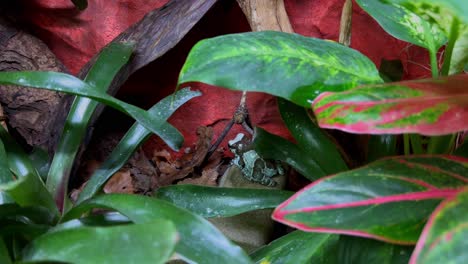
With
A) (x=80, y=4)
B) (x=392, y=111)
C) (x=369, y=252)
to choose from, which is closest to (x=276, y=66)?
(x=392, y=111)

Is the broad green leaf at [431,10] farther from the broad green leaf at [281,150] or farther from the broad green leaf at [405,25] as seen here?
the broad green leaf at [281,150]

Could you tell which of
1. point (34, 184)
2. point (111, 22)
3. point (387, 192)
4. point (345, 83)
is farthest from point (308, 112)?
point (111, 22)

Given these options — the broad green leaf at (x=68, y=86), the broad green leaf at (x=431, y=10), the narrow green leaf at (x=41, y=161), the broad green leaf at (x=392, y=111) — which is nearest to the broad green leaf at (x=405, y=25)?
the broad green leaf at (x=431, y=10)

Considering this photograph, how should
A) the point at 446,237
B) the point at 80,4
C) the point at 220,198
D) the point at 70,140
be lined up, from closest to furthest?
the point at 446,237 < the point at 220,198 < the point at 70,140 < the point at 80,4

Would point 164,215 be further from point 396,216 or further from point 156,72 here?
point 156,72

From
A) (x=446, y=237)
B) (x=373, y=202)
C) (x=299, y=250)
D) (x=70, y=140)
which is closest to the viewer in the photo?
(x=446, y=237)

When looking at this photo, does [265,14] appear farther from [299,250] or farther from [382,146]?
[299,250]

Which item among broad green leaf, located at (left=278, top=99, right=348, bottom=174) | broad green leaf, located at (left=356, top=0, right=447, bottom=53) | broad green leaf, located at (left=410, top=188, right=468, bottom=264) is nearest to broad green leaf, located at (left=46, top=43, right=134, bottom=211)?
broad green leaf, located at (left=278, top=99, right=348, bottom=174)
